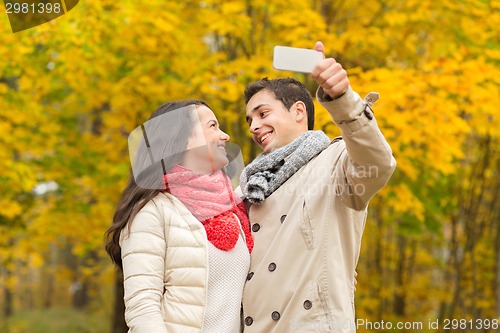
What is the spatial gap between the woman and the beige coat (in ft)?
0.28

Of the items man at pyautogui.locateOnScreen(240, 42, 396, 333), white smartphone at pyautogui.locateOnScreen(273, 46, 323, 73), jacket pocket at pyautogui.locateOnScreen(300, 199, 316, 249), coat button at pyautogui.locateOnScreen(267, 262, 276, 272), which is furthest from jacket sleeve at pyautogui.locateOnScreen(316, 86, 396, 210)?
coat button at pyautogui.locateOnScreen(267, 262, 276, 272)

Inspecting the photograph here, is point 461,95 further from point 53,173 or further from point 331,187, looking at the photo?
point 53,173

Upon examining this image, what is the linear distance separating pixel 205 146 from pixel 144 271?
610 millimetres

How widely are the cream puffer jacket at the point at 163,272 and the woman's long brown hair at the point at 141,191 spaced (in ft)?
0.15

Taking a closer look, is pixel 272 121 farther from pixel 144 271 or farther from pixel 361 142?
pixel 144 271

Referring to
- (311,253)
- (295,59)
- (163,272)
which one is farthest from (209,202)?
(295,59)

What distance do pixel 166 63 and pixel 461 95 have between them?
315 cm

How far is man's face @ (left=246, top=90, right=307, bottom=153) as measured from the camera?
2711 millimetres

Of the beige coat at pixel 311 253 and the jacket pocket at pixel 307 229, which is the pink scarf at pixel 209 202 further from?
the jacket pocket at pixel 307 229

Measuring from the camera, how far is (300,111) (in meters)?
2.78

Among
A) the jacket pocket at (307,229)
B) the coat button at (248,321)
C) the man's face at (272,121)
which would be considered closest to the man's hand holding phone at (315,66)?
the jacket pocket at (307,229)

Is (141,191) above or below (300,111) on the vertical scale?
below

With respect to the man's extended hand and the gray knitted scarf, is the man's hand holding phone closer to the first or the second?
the man's extended hand

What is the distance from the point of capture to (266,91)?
2797 millimetres
